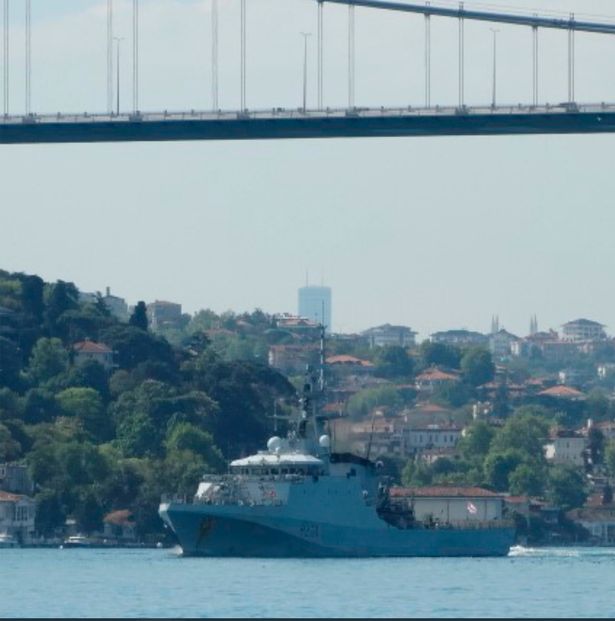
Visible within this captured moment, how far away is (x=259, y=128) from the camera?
64.8 m

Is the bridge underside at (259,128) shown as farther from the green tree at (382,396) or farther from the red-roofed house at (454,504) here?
the green tree at (382,396)

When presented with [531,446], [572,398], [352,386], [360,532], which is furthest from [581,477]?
[360,532]

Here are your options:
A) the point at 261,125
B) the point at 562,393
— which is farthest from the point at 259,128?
the point at 562,393

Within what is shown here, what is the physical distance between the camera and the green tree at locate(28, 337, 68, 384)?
4304 inches

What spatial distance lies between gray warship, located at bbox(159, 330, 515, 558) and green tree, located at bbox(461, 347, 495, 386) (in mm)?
89748

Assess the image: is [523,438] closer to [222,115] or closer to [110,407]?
[110,407]

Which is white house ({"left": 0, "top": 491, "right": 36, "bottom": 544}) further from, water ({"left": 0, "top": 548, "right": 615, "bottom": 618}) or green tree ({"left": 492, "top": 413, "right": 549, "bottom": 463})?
green tree ({"left": 492, "top": 413, "right": 549, "bottom": 463})

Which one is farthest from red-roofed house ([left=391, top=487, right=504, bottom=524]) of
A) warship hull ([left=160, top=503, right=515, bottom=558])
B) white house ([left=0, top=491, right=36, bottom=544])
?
warship hull ([left=160, top=503, right=515, bottom=558])

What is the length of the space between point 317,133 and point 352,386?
73.4 m

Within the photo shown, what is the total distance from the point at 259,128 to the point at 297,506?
7.59 meters

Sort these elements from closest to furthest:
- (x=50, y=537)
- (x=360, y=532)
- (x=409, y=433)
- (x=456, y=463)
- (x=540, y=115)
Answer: (x=540, y=115) < (x=360, y=532) < (x=50, y=537) < (x=456, y=463) < (x=409, y=433)

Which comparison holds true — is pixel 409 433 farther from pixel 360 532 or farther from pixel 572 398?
pixel 360 532

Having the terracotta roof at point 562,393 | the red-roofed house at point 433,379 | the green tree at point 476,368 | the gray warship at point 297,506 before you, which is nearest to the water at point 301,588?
the gray warship at point 297,506

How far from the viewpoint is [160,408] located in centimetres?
10125
